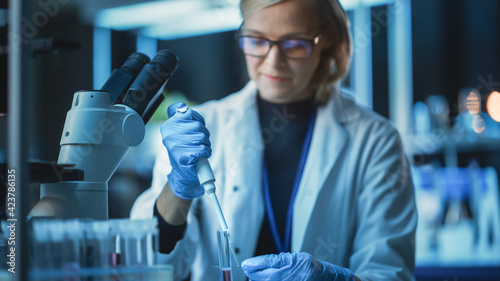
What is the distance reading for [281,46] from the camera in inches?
59.6

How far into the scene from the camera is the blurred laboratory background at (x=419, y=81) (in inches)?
130

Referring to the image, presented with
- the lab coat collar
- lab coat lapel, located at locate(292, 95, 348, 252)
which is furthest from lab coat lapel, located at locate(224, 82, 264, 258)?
lab coat lapel, located at locate(292, 95, 348, 252)

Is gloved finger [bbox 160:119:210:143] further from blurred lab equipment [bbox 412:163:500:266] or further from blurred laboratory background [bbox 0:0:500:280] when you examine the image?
blurred lab equipment [bbox 412:163:500:266]

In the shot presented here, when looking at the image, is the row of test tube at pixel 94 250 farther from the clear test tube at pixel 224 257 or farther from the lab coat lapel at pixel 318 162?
the lab coat lapel at pixel 318 162

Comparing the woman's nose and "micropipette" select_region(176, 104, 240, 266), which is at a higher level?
the woman's nose

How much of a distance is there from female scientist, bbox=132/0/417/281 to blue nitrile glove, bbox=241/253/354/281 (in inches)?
11.0

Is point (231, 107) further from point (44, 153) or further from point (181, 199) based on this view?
point (44, 153)

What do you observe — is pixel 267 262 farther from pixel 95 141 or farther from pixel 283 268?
pixel 95 141

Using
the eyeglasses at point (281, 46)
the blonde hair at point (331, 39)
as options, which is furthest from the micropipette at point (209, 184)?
the blonde hair at point (331, 39)

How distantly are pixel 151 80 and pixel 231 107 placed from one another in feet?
2.42

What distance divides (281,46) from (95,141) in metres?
0.68

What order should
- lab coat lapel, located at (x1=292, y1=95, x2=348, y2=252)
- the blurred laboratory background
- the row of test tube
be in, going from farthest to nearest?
the blurred laboratory background → lab coat lapel, located at (x1=292, y1=95, x2=348, y2=252) → the row of test tube

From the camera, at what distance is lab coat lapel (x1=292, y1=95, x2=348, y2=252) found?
1.62 m

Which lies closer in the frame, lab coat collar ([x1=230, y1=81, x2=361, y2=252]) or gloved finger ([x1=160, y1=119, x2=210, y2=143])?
gloved finger ([x1=160, y1=119, x2=210, y2=143])
